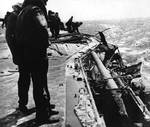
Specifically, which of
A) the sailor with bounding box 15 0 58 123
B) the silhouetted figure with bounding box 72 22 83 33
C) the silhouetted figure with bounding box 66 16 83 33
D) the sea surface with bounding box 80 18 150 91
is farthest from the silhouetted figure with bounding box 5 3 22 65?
the silhouetted figure with bounding box 72 22 83 33

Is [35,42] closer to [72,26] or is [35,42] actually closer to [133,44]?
[72,26]

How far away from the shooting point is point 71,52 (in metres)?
14.7

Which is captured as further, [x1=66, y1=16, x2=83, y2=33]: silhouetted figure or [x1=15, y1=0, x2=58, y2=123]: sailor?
[x1=66, y1=16, x2=83, y2=33]: silhouetted figure

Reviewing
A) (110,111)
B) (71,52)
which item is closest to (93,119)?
(110,111)

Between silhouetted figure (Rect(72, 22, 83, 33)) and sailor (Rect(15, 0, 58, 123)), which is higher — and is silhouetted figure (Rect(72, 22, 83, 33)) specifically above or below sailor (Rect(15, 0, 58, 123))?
above

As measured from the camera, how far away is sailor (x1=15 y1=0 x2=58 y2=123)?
13.7ft

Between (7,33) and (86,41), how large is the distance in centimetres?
1317

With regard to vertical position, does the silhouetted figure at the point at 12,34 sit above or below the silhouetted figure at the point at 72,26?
below

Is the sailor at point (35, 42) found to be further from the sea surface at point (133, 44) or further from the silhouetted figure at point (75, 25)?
the silhouetted figure at point (75, 25)

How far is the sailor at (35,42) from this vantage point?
418cm

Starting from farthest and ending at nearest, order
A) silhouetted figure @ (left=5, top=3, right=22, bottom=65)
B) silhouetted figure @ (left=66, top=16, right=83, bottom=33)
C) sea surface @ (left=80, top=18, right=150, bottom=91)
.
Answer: sea surface @ (left=80, top=18, right=150, bottom=91) < silhouetted figure @ (left=66, top=16, right=83, bottom=33) < silhouetted figure @ (left=5, top=3, right=22, bottom=65)

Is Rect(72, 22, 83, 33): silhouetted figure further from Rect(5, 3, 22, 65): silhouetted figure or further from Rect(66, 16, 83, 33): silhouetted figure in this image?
Rect(5, 3, 22, 65): silhouetted figure

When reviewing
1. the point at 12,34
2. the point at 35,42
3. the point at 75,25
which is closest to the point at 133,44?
the point at 75,25

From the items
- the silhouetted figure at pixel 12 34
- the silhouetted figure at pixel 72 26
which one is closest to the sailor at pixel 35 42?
the silhouetted figure at pixel 12 34
